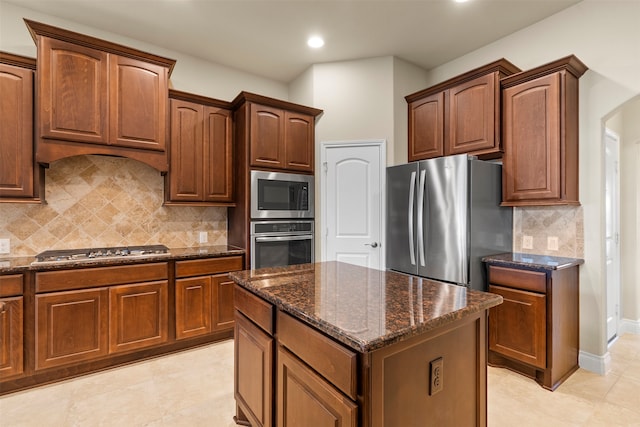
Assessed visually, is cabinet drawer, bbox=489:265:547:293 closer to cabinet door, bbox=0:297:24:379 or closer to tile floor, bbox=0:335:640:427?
tile floor, bbox=0:335:640:427

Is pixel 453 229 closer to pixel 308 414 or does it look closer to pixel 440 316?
pixel 440 316

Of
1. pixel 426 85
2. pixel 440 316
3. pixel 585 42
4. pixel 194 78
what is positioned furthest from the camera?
pixel 426 85

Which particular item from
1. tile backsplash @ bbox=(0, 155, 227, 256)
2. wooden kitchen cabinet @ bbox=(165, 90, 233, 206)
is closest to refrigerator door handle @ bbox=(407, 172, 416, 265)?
wooden kitchen cabinet @ bbox=(165, 90, 233, 206)

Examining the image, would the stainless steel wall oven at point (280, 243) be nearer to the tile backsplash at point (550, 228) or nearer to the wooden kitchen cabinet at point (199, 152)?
the wooden kitchen cabinet at point (199, 152)

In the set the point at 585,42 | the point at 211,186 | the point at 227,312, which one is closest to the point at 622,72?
the point at 585,42

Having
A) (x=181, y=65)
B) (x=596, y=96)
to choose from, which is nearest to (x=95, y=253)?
(x=181, y=65)

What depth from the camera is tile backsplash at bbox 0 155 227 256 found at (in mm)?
2824

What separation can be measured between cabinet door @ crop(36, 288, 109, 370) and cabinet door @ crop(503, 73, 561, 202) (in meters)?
3.62

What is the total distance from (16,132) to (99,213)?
36.0 inches

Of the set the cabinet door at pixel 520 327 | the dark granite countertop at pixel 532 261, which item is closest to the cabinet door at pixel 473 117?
the dark granite countertop at pixel 532 261

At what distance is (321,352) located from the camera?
1.18 meters

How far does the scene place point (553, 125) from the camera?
2582mm

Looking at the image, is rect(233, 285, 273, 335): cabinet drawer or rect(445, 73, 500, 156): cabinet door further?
rect(445, 73, 500, 156): cabinet door

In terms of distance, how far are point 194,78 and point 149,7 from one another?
926 millimetres
